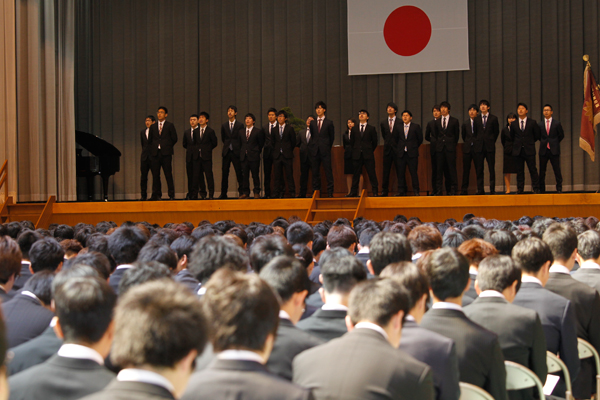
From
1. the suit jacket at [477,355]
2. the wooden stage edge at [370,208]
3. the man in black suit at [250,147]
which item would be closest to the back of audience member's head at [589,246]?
the suit jacket at [477,355]

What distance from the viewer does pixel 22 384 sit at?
1.42 metres

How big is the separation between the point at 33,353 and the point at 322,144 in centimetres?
706

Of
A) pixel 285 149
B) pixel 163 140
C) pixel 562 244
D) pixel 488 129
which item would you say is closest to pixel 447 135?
pixel 488 129

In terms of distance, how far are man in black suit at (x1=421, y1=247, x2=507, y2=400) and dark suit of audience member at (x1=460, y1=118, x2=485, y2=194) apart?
687 centimetres

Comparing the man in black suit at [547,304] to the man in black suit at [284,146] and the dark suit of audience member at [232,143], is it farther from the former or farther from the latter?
the dark suit of audience member at [232,143]

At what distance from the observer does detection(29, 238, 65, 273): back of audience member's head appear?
3.16 meters

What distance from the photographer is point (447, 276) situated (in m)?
2.10

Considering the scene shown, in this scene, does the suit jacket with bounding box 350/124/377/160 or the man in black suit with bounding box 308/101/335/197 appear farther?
the suit jacket with bounding box 350/124/377/160

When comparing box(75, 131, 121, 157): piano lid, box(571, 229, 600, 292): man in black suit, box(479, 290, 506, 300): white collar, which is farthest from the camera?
box(75, 131, 121, 157): piano lid

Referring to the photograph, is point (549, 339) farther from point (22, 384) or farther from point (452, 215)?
point (452, 215)

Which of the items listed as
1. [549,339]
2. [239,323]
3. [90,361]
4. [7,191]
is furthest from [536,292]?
[7,191]

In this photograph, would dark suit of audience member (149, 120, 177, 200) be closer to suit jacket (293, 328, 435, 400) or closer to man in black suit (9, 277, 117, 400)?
man in black suit (9, 277, 117, 400)

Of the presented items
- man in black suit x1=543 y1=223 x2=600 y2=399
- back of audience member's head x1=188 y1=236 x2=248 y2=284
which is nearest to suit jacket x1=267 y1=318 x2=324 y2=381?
back of audience member's head x1=188 y1=236 x2=248 y2=284

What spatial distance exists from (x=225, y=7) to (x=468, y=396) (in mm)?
12804
